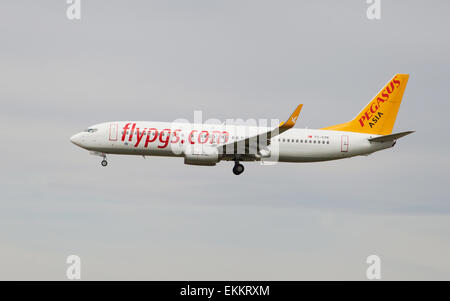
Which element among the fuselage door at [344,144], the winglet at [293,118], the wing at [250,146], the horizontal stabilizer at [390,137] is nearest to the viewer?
the winglet at [293,118]

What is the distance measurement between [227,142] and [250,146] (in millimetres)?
2112

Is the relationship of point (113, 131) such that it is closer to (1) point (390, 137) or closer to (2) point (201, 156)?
(2) point (201, 156)

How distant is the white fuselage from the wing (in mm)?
1062

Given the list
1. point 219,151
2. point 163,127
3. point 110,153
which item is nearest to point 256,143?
point 219,151

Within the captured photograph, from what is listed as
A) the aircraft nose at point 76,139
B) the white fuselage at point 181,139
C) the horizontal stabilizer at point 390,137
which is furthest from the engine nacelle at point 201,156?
the horizontal stabilizer at point 390,137

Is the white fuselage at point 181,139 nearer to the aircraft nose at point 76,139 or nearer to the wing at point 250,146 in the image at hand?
the aircraft nose at point 76,139

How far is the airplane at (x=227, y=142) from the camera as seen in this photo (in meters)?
71.7

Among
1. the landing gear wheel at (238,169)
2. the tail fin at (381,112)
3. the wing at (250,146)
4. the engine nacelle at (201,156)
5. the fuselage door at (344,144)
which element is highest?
the tail fin at (381,112)

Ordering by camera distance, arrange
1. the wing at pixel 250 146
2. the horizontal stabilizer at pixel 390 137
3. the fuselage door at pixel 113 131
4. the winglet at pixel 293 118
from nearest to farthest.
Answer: the winglet at pixel 293 118
the wing at pixel 250 146
the fuselage door at pixel 113 131
the horizontal stabilizer at pixel 390 137

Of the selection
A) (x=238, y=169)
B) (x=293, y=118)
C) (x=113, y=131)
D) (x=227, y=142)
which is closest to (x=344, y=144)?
(x=238, y=169)

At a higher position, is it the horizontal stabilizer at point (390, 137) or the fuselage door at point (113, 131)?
the fuselage door at point (113, 131)

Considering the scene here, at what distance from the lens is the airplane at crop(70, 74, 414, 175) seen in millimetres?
71688

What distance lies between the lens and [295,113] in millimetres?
67375

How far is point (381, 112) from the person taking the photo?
80062 millimetres
